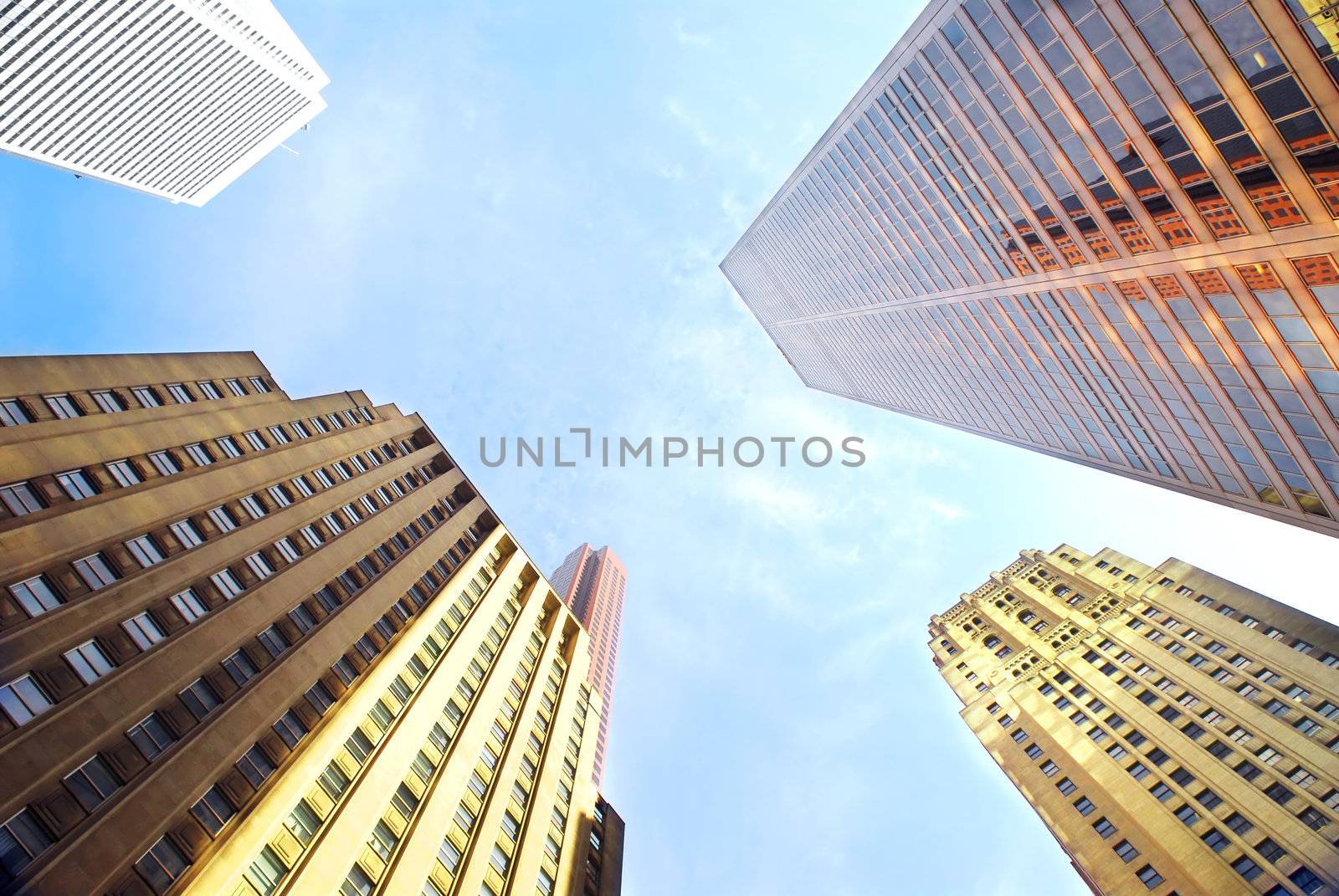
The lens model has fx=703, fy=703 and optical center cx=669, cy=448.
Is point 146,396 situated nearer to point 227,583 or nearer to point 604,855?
point 227,583

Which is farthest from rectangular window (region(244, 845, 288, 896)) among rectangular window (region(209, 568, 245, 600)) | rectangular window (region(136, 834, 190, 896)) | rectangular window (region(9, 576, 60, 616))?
rectangular window (region(209, 568, 245, 600))

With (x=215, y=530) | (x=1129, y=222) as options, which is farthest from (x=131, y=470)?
(x=1129, y=222)

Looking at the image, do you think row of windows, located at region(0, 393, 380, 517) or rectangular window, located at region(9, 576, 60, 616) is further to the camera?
row of windows, located at region(0, 393, 380, 517)

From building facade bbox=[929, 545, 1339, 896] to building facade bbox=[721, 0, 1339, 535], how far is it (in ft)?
72.0

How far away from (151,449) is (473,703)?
22.6 metres

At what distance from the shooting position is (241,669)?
29750 mm

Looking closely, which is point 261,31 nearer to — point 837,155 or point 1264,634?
point 837,155

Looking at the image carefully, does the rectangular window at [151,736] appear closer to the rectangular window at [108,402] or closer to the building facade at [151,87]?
the rectangular window at [108,402]

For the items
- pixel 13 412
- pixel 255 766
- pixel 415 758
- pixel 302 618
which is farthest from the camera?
pixel 415 758

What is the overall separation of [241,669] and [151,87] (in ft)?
432

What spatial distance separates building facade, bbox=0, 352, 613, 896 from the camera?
21.7 m

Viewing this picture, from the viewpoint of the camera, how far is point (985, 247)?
58.7 m

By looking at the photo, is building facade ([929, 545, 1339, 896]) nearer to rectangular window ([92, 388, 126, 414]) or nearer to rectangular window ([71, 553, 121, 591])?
rectangular window ([71, 553, 121, 591])

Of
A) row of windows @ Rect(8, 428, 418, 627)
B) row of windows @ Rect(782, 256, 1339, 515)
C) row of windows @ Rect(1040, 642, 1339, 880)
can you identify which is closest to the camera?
row of windows @ Rect(8, 428, 418, 627)
